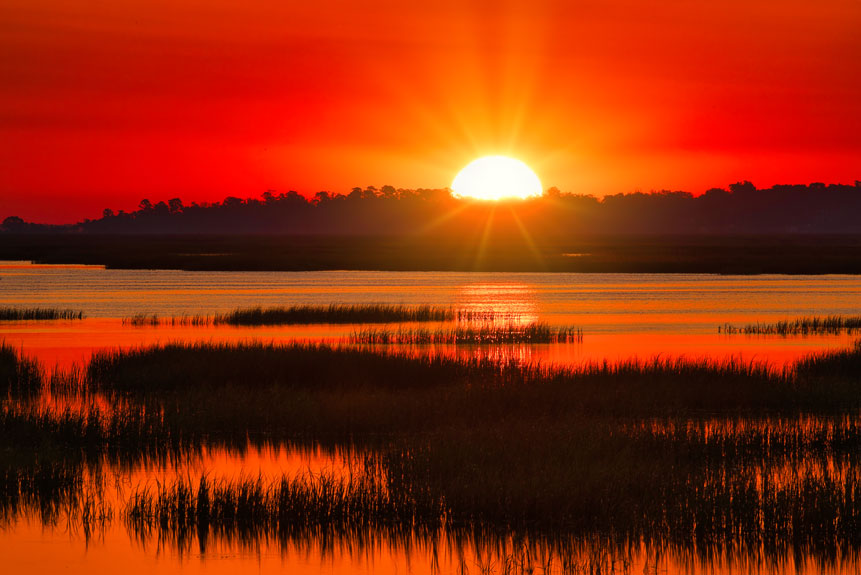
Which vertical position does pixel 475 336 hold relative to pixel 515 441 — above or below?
above

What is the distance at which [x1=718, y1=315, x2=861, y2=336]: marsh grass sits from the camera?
141ft

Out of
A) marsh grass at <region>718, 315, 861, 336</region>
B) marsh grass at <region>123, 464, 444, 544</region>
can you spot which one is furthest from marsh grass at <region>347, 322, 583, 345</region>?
marsh grass at <region>123, 464, 444, 544</region>

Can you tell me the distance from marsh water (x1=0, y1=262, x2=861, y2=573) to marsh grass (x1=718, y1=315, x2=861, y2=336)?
1.14m

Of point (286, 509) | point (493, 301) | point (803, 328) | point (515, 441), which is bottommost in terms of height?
point (286, 509)

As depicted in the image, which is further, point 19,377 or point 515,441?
point 19,377

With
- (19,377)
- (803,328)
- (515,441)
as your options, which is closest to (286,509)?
(515,441)

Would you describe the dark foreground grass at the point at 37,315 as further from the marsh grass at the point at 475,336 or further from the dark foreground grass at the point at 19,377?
the dark foreground grass at the point at 19,377

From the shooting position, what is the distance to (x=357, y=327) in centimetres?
4503

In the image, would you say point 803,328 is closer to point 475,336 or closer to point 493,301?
point 475,336

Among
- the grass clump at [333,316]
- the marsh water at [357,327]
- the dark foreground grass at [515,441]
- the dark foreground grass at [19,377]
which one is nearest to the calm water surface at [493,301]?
the marsh water at [357,327]

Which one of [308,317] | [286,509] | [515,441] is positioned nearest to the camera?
[286,509]

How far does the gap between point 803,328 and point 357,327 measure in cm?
1787

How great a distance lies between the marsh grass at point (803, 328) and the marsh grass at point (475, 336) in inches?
270

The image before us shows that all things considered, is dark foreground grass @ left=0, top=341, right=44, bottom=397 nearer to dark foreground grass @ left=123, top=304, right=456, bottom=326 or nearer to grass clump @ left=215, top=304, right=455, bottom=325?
dark foreground grass @ left=123, top=304, right=456, bottom=326
